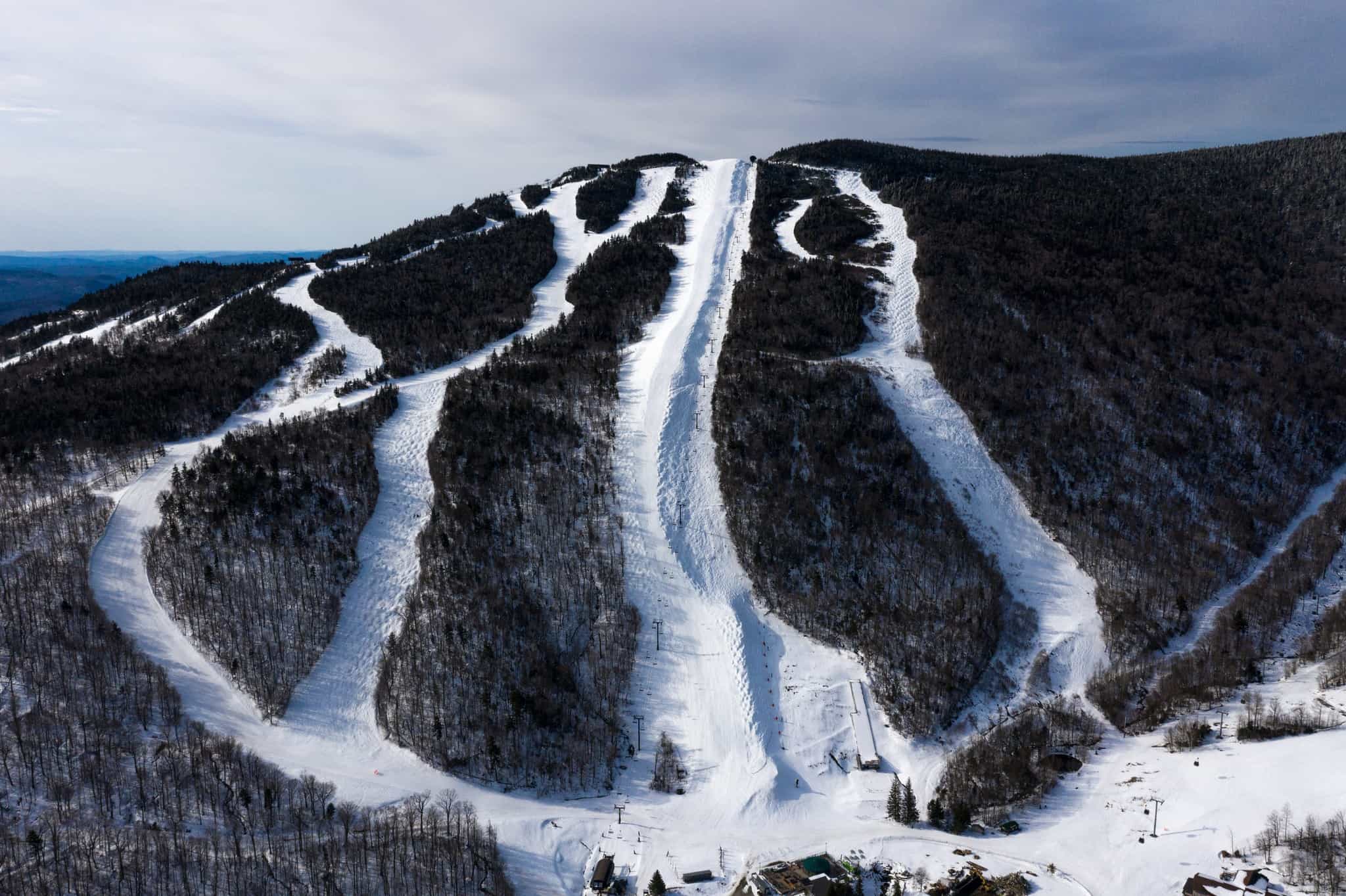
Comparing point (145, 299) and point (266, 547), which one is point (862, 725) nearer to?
point (266, 547)

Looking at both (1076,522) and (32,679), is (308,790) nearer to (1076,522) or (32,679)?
(32,679)

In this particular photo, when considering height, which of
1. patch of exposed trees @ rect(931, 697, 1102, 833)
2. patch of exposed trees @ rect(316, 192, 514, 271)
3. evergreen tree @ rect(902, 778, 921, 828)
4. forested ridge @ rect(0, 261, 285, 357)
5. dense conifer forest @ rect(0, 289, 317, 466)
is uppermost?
patch of exposed trees @ rect(316, 192, 514, 271)

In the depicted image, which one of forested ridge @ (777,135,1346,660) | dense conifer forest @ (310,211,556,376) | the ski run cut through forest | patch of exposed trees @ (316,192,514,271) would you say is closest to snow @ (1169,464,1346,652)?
the ski run cut through forest

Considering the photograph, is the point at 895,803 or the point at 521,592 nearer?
the point at 895,803

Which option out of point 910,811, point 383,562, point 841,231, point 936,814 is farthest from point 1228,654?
point 841,231

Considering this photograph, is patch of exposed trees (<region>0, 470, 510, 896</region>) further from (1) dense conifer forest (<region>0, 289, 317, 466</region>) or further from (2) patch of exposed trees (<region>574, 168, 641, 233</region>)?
(2) patch of exposed trees (<region>574, 168, 641, 233</region>)

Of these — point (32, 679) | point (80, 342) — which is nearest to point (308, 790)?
point (32, 679)

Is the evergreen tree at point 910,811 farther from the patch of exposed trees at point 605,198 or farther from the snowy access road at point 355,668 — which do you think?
the patch of exposed trees at point 605,198
